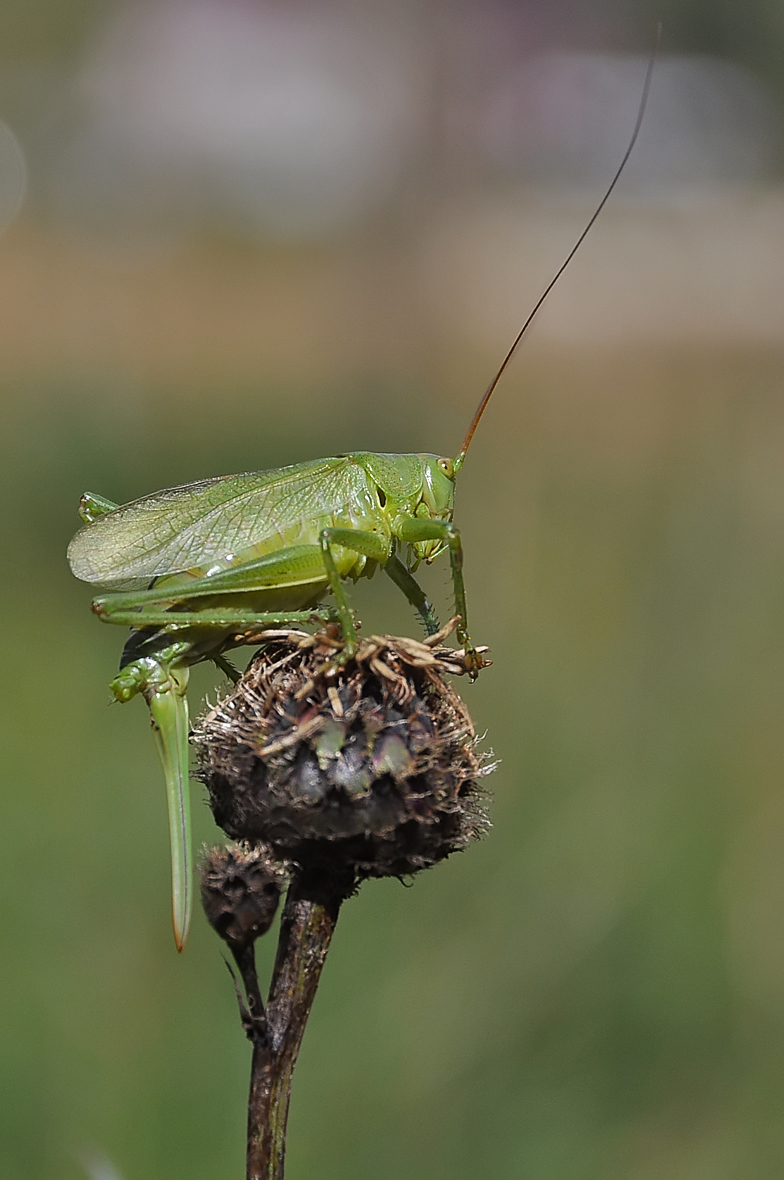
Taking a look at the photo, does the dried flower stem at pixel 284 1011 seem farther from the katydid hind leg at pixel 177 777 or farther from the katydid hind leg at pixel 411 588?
the katydid hind leg at pixel 411 588

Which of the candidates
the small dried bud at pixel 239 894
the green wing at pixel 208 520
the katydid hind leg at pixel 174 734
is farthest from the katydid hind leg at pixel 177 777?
the green wing at pixel 208 520

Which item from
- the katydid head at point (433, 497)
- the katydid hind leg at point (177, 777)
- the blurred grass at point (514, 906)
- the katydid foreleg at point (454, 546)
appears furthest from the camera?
the blurred grass at point (514, 906)

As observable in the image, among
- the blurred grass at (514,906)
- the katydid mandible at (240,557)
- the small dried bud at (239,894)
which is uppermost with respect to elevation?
the katydid mandible at (240,557)

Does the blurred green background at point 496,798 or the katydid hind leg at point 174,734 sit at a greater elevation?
the katydid hind leg at point 174,734

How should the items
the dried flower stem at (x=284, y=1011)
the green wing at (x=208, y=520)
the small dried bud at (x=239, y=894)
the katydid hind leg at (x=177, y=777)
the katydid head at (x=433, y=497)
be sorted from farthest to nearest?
the katydid head at (x=433, y=497)
the green wing at (x=208, y=520)
the katydid hind leg at (x=177, y=777)
the small dried bud at (x=239, y=894)
the dried flower stem at (x=284, y=1011)

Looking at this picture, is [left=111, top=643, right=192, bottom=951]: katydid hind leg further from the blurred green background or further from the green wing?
the blurred green background

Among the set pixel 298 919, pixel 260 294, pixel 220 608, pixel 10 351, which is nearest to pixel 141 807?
pixel 220 608

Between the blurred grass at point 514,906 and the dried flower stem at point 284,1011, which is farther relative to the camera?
the blurred grass at point 514,906

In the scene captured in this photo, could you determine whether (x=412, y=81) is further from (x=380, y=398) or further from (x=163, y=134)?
(x=380, y=398)

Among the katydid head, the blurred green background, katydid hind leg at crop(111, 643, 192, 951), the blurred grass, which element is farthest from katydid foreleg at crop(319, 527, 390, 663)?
the blurred grass
